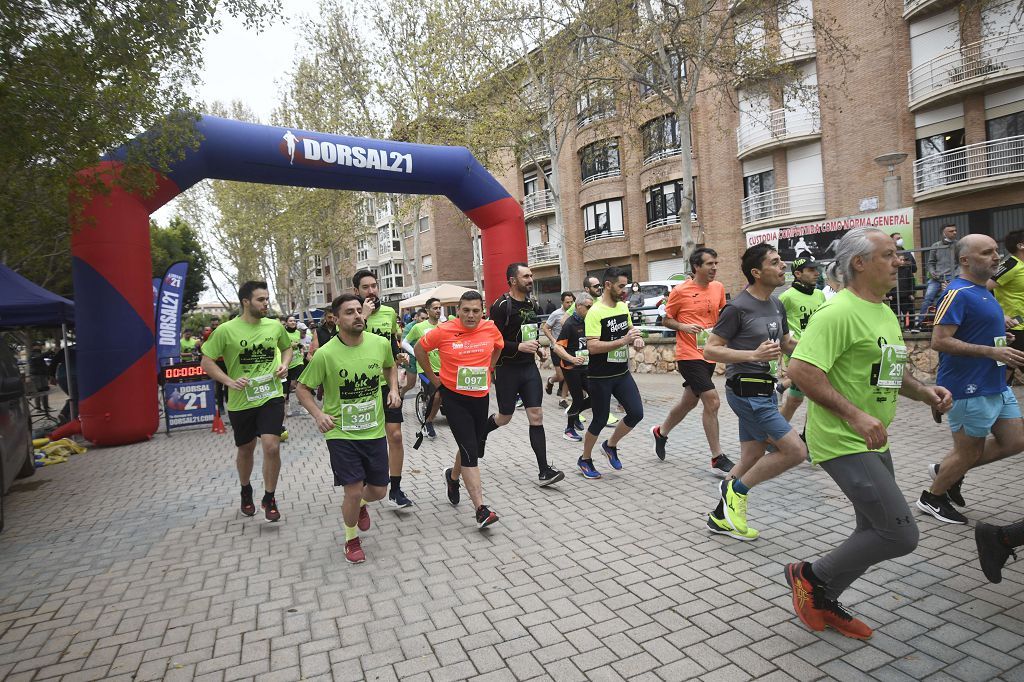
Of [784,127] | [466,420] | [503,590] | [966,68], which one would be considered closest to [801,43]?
[784,127]

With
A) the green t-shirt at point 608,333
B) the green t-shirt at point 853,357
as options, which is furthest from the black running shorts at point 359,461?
the green t-shirt at point 853,357

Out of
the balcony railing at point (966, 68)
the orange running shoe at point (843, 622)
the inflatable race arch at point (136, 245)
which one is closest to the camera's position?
the orange running shoe at point (843, 622)

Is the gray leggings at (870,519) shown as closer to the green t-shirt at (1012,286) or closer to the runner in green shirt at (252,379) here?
the green t-shirt at (1012,286)

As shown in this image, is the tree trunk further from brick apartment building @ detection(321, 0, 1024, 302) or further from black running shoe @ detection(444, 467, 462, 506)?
black running shoe @ detection(444, 467, 462, 506)

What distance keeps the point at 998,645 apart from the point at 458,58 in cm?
2000

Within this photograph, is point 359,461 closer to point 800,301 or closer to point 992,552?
point 992,552

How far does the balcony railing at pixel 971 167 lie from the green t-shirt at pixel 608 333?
819 inches

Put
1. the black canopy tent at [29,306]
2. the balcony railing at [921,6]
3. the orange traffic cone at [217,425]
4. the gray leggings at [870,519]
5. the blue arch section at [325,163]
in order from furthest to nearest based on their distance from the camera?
the balcony railing at [921,6] < the orange traffic cone at [217,425] < the black canopy tent at [29,306] < the blue arch section at [325,163] < the gray leggings at [870,519]

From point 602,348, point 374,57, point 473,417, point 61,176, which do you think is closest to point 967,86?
point 374,57

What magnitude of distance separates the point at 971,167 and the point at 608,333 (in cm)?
2154

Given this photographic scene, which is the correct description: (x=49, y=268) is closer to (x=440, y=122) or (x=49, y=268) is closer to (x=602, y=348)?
(x=440, y=122)

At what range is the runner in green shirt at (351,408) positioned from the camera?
13.8 feet

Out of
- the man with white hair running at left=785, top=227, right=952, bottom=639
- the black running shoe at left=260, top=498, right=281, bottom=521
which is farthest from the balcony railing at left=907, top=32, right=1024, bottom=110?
the black running shoe at left=260, top=498, right=281, bottom=521

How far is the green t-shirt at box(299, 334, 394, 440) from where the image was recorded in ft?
13.9
